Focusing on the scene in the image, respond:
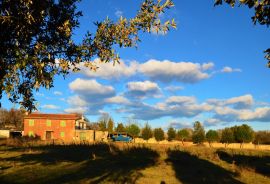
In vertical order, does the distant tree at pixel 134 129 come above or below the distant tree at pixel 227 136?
above

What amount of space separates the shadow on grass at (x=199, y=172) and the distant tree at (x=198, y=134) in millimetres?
53429

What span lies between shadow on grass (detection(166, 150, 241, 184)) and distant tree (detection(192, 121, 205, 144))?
53.4m

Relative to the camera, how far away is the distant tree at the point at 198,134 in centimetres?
8491

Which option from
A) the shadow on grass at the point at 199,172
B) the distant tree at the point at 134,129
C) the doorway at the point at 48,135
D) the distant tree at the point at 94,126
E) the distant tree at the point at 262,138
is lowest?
the shadow on grass at the point at 199,172

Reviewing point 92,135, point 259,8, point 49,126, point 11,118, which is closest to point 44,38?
point 259,8

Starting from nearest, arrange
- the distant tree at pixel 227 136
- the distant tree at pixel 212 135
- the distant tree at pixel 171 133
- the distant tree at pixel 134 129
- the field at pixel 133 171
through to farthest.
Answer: the field at pixel 133 171
the distant tree at pixel 227 136
the distant tree at pixel 212 135
the distant tree at pixel 171 133
the distant tree at pixel 134 129

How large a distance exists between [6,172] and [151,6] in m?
16.8

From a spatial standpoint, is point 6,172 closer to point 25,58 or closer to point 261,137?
point 25,58

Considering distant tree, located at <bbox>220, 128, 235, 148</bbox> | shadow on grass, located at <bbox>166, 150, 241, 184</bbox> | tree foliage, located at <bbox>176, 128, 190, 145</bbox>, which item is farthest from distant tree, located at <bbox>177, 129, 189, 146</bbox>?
shadow on grass, located at <bbox>166, 150, 241, 184</bbox>

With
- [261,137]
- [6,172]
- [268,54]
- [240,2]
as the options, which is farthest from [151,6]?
[261,137]

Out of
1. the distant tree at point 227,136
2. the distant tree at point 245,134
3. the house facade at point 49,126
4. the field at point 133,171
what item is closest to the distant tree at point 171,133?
the distant tree at point 227,136

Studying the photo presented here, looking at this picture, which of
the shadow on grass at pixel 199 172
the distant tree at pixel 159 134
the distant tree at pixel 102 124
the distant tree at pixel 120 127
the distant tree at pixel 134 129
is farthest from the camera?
the distant tree at pixel 102 124

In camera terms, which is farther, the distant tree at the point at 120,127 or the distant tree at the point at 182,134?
the distant tree at the point at 120,127

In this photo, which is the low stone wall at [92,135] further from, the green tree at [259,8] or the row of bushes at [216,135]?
the green tree at [259,8]
